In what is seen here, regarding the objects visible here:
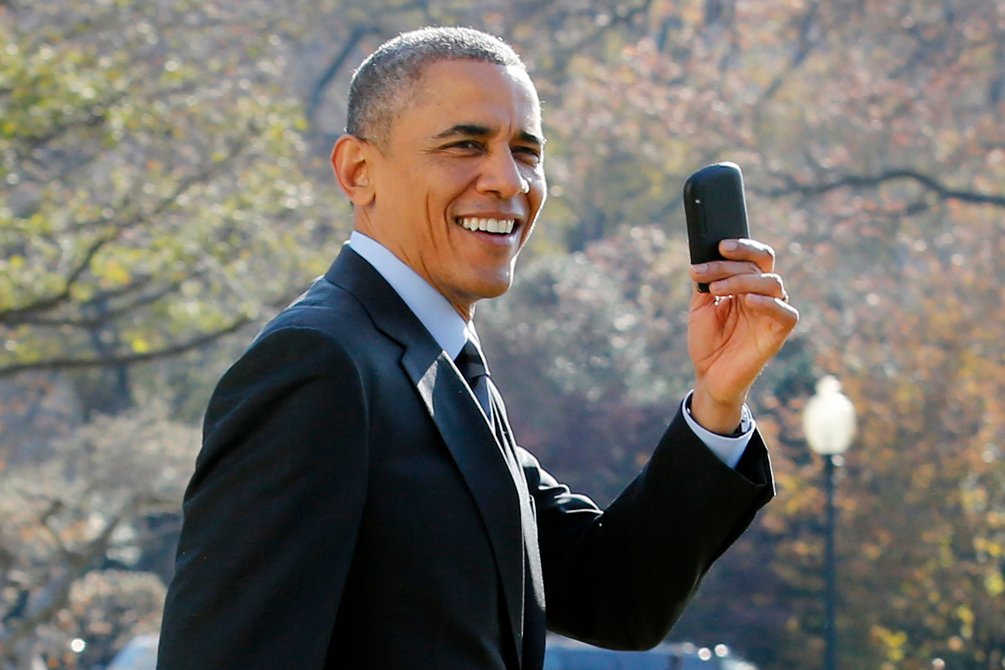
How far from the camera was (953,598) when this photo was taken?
20000 millimetres

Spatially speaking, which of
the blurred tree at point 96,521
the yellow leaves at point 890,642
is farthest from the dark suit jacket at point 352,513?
the yellow leaves at point 890,642

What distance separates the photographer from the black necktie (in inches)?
122

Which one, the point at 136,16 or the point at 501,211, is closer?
the point at 501,211

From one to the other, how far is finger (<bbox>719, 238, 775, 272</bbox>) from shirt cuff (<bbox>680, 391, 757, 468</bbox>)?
259mm

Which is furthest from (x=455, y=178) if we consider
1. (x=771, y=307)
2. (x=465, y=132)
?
(x=771, y=307)

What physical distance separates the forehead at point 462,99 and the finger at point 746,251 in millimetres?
387

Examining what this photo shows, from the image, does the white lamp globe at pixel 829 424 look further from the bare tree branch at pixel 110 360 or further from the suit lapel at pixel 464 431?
the suit lapel at pixel 464 431

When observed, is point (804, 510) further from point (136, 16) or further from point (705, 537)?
point (705, 537)

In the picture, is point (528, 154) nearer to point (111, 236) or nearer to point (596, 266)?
point (111, 236)

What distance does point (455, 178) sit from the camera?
10.0 feet

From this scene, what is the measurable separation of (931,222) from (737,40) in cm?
555

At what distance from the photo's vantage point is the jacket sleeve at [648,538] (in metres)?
3.17

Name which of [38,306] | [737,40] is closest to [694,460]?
[38,306]

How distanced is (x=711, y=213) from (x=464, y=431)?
0.61 meters
